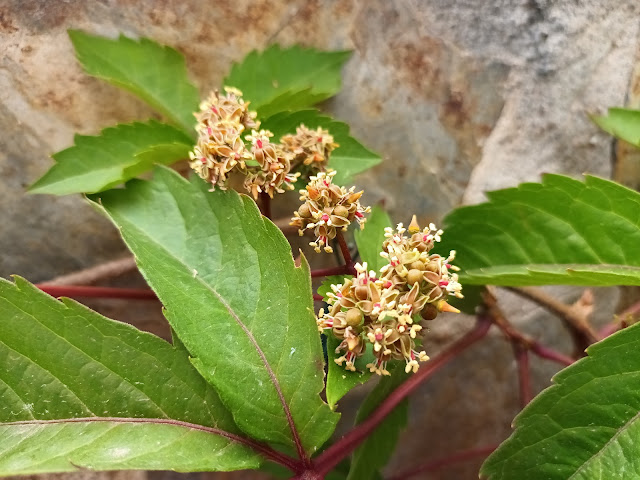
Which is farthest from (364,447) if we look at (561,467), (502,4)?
(502,4)

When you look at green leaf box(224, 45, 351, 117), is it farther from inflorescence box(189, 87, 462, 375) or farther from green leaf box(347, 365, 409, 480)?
green leaf box(347, 365, 409, 480)

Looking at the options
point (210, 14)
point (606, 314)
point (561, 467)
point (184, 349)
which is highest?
point (210, 14)

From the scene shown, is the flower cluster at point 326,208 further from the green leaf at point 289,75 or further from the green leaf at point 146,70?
the green leaf at point 146,70

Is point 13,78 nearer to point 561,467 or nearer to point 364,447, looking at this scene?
point 364,447

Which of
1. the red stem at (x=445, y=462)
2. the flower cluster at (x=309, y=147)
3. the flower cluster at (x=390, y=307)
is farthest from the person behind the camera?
the red stem at (x=445, y=462)

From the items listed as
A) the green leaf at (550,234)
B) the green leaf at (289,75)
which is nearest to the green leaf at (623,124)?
the green leaf at (550,234)

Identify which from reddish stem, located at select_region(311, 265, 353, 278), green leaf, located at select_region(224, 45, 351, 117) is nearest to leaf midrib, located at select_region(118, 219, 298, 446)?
reddish stem, located at select_region(311, 265, 353, 278)
